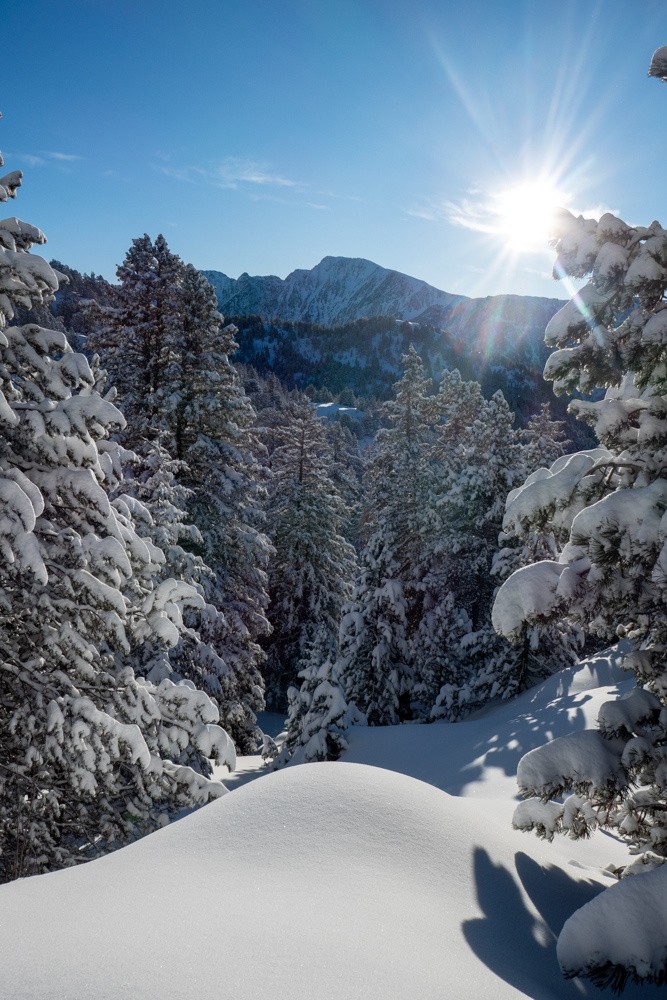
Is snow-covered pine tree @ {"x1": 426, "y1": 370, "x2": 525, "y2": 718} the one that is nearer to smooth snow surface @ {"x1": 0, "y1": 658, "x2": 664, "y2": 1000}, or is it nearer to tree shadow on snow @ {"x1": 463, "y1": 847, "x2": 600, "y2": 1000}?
smooth snow surface @ {"x1": 0, "y1": 658, "x2": 664, "y2": 1000}

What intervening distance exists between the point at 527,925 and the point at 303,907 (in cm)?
179

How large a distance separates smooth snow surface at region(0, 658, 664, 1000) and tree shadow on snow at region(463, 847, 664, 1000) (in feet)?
0.04

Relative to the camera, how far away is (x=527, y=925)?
425cm

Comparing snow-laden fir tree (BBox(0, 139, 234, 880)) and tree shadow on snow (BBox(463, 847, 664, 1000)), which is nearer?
tree shadow on snow (BBox(463, 847, 664, 1000))

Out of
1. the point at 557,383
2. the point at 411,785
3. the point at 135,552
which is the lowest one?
the point at 411,785

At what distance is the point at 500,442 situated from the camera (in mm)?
20422

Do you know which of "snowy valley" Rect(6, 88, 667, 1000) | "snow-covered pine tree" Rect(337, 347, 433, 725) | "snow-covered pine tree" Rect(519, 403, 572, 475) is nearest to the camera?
"snowy valley" Rect(6, 88, 667, 1000)

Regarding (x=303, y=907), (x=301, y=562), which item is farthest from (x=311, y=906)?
(x=301, y=562)

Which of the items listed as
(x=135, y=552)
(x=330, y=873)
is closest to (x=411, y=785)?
(x=330, y=873)

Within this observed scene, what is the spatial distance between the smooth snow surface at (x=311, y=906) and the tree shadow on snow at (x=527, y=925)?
0.01 metres

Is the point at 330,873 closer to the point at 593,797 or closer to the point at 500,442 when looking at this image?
the point at 593,797

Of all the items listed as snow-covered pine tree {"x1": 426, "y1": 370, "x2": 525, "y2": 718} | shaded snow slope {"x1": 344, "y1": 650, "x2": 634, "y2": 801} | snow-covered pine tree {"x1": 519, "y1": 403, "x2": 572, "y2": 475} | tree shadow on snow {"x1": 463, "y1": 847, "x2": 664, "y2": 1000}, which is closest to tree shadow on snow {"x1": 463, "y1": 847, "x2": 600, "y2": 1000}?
tree shadow on snow {"x1": 463, "y1": 847, "x2": 664, "y2": 1000}

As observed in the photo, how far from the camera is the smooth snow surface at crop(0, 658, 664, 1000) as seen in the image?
2822 millimetres

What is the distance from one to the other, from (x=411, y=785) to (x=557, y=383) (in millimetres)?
3898
